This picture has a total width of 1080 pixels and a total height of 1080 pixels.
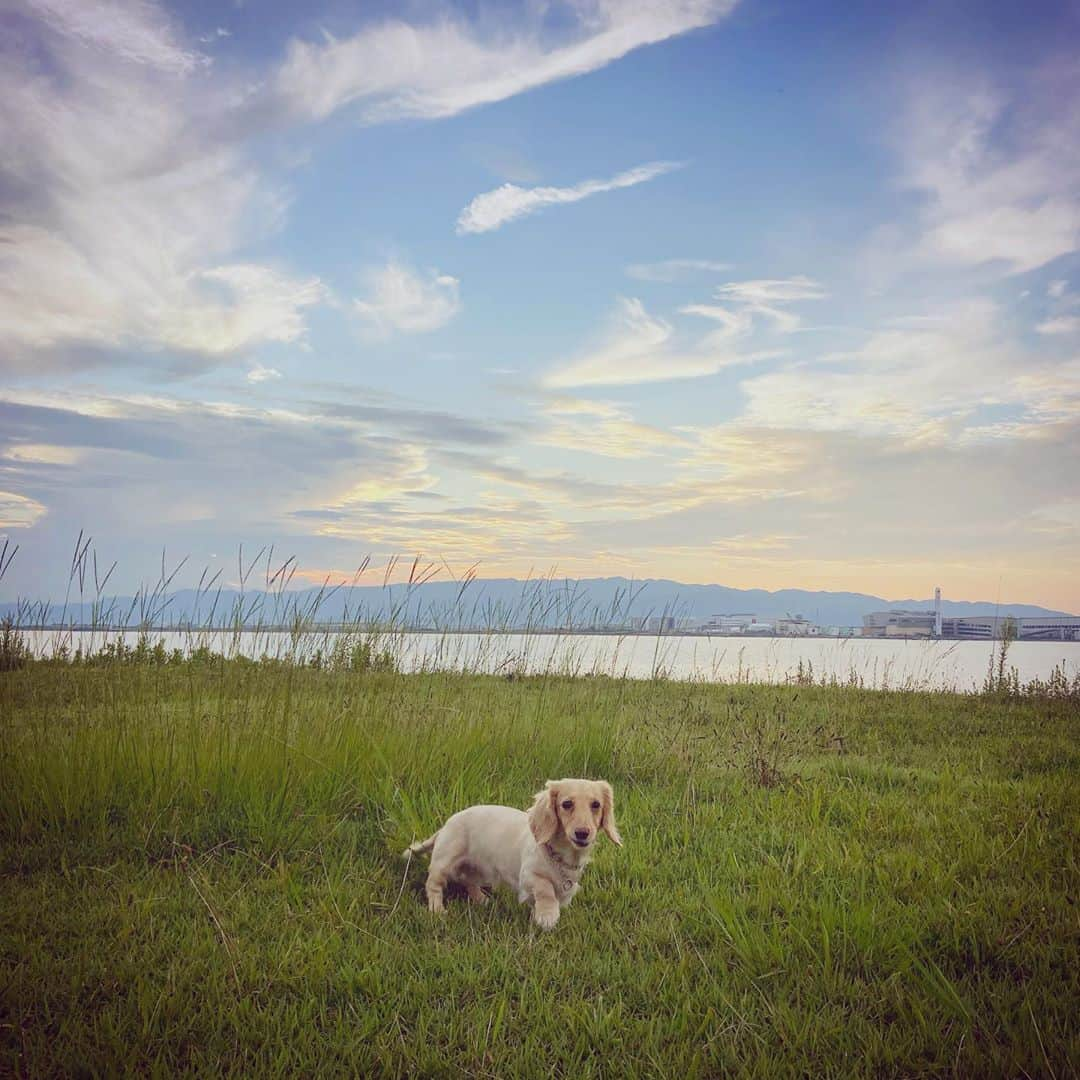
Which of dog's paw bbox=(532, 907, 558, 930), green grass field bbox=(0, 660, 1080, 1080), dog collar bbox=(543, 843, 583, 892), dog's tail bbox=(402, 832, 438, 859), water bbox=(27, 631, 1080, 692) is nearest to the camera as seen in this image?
green grass field bbox=(0, 660, 1080, 1080)

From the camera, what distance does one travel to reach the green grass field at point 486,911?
304 cm

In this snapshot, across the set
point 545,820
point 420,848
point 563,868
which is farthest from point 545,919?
point 420,848

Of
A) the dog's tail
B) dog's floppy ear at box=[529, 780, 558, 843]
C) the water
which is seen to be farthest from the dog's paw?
the water

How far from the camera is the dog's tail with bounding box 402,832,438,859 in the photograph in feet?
15.5

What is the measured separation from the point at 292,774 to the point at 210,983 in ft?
7.58

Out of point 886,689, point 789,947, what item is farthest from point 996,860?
point 886,689

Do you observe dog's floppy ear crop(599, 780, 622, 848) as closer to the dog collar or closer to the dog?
the dog

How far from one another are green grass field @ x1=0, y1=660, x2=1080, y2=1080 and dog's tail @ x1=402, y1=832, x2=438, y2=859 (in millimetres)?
126

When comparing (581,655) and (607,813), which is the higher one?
(581,655)

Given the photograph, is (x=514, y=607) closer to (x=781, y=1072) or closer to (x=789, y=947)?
(x=789, y=947)

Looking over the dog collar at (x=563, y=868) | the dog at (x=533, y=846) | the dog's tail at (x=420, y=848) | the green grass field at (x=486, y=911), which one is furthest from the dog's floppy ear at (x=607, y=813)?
the dog's tail at (x=420, y=848)

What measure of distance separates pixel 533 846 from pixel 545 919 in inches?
13.6

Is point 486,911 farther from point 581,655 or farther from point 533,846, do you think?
point 581,655

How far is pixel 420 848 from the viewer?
475 cm
